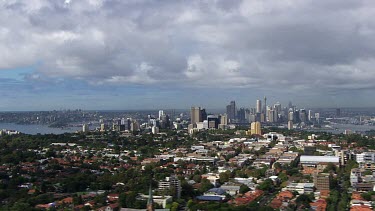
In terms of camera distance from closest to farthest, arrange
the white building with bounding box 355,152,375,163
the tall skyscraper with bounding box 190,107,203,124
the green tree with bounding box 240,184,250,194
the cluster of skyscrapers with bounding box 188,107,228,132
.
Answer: the green tree with bounding box 240,184,250,194
the white building with bounding box 355,152,375,163
the cluster of skyscrapers with bounding box 188,107,228,132
the tall skyscraper with bounding box 190,107,203,124

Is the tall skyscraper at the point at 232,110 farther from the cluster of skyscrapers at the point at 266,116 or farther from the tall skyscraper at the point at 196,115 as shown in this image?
the tall skyscraper at the point at 196,115

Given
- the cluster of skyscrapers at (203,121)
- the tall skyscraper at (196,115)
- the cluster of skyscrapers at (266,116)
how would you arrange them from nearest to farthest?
1. the cluster of skyscrapers at (203,121)
2. the tall skyscraper at (196,115)
3. the cluster of skyscrapers at (266,116)

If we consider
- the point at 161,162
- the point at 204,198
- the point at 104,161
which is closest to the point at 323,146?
the point at 161,162

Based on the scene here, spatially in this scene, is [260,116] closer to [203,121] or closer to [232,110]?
[232,110]

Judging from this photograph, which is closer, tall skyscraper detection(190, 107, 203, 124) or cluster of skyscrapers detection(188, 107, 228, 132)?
cluster of skyscrapers detection(188, 107, 228, 132)

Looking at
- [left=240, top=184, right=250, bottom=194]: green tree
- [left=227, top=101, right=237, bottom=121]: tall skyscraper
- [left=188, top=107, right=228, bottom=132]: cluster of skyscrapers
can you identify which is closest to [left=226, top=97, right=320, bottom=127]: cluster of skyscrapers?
[left=227, top=101, right=237, bottom=121]: tall skyscraper

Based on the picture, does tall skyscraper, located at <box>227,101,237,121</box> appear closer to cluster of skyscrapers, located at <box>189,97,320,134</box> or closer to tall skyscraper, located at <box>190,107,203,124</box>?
cluster of skyscrapers, located at <box>189,97,320,134</box>

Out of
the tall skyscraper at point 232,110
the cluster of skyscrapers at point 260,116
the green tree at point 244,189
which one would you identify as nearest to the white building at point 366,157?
the green tree at point 244,189

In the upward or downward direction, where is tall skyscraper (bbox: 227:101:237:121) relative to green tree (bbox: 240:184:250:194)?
upward

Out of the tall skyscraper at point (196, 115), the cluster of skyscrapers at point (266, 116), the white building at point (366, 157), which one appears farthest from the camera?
the cluster of skyscrapers at point (266, 116)

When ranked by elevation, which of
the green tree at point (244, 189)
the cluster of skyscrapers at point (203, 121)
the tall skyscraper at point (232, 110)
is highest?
the tall skyscraper at point (232, 110)

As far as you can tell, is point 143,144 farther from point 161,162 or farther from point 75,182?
point 75,182
